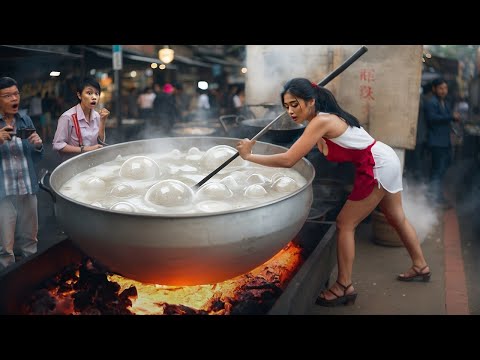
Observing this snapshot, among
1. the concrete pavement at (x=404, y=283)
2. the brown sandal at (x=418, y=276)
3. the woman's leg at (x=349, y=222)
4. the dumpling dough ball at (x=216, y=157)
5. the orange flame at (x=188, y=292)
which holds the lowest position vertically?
the concrete pavement at (x=404, y=283)

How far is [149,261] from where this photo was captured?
8.52 ft

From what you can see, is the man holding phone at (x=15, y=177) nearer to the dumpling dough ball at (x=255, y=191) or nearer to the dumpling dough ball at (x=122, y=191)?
the dumpling dough ball at (x=122, y=191)

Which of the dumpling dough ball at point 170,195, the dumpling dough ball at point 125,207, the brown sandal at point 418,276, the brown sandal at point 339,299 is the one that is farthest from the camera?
the brown sandal at point 418,276

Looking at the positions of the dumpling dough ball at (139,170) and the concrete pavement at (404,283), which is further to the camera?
the concrete pavement at (404,283)

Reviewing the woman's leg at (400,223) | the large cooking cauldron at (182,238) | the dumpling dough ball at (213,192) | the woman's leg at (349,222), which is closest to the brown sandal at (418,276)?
the woman's leg at (400,223)

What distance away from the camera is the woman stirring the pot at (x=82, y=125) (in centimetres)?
445

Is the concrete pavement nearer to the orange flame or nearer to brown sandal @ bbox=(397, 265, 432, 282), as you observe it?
brown sandal @ bbox=(397, 265, 432, 282)

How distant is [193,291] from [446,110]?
5.68 meters

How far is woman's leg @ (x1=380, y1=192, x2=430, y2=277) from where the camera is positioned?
4.20m

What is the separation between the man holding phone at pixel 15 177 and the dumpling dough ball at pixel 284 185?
2.09 metres

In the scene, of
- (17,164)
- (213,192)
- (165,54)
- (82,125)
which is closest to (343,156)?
(213,192)

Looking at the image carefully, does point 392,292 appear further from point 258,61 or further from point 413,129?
point 258,61

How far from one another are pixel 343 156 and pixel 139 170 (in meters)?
1.64

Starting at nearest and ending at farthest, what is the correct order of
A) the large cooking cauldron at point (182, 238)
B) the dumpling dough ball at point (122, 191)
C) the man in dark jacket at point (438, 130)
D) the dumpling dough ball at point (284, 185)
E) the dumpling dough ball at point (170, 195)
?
the large cooking cauldron at point (182, 238)
the dumpling dough ball at point (170, 195)
the dumpling dough ball at point (122, 191)
the dumpling dough ball at point (284, 185)
the man in dark jacket at point (438, 130)
